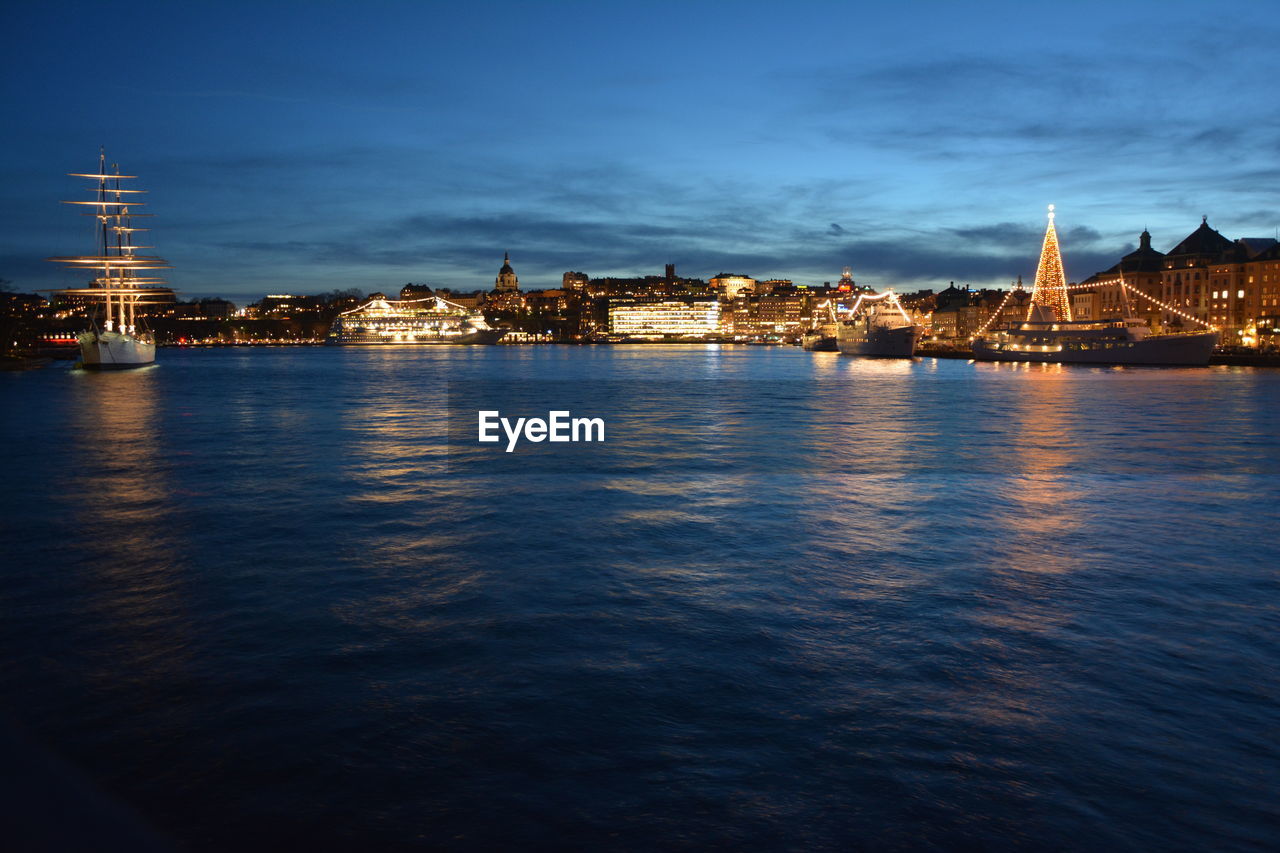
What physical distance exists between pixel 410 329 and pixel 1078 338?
126 meters

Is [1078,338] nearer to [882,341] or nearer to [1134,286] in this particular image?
[882,341]

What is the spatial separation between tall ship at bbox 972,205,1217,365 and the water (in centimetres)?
5549

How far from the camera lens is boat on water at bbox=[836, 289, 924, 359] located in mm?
87438

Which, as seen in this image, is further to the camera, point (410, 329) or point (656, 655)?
point (410, 329)

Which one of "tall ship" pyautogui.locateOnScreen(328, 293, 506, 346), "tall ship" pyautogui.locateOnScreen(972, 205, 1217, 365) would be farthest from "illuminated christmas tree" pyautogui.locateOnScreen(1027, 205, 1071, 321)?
"tall ship" pyautogui.locateOnScreen(328, 293, 506, 346)

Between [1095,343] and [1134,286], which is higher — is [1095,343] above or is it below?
below

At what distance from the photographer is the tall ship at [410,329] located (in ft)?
545

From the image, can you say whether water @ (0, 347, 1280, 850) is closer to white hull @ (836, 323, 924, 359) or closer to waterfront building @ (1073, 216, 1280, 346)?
white hull @ (836, 323, 924, 359)

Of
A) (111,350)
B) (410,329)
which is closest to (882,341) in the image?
(111,350)

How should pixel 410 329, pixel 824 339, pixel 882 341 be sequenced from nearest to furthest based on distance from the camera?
pixel 882 341
pixel 824 339
pixel 410 329

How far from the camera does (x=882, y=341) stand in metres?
89.1

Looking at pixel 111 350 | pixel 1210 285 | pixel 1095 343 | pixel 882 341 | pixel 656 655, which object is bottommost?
pixel 656 655

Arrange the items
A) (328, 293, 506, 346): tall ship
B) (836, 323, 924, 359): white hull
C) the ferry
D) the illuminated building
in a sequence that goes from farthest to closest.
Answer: (328, 293, 506, 346): tall ship, the illuminated building, (836, 323, 924, 359): white hull, the ferry

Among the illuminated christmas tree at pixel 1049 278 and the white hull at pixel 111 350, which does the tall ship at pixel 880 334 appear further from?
the white hull at pixel 111 350
